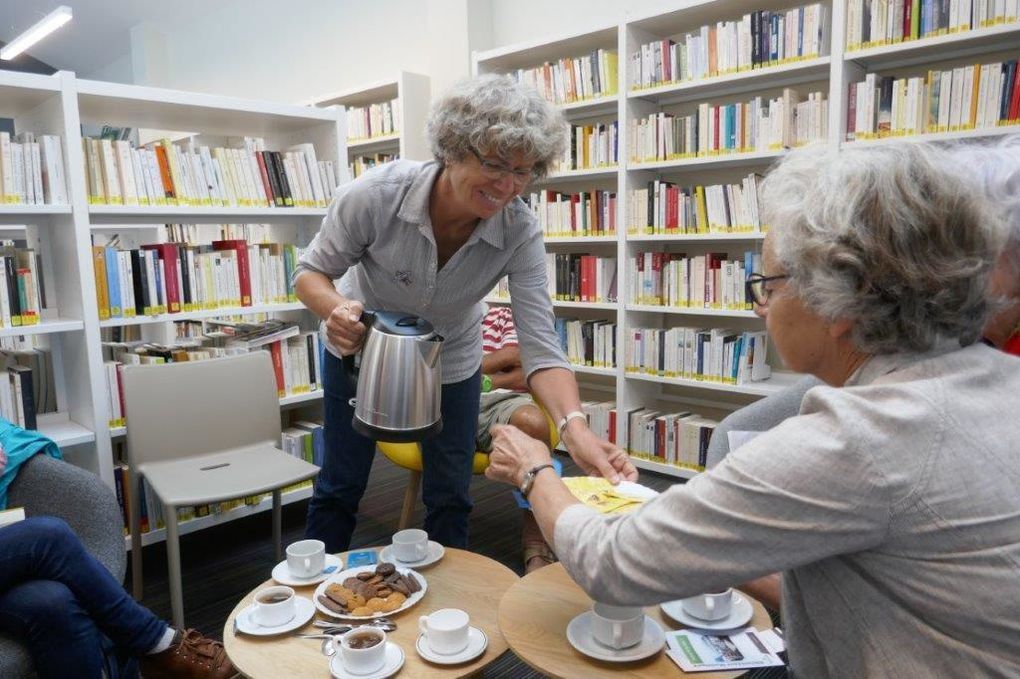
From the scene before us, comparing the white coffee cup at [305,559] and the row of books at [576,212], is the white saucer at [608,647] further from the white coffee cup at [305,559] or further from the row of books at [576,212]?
the row of books at [576,212]

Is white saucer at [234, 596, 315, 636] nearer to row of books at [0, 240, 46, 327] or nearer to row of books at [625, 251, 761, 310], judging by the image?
→ row of books at [0, 240, 46, 327]

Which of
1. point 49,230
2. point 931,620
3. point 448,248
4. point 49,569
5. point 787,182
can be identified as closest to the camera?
point 931,620

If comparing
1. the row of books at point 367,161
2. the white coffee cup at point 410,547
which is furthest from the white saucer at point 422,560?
the row of books at point 367,161

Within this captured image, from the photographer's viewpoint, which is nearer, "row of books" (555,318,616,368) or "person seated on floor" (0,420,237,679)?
"person seated on floor" (0,420,237,679)

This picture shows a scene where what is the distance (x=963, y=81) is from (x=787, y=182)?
245cm

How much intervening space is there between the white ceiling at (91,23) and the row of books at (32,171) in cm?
496

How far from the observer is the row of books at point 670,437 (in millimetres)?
3564

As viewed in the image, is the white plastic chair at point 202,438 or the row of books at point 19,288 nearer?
the white plastic chair at point 202,438

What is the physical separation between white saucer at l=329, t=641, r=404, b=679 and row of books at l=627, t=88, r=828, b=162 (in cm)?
276

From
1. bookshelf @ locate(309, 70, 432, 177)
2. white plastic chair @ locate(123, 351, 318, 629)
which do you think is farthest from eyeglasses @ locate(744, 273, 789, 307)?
bookshelf @ locate(309, 70, 432, 177)

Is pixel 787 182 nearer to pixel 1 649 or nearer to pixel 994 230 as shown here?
pixel 994 230

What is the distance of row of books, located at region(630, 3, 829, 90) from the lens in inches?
120

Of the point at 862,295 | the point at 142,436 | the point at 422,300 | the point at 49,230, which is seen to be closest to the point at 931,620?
the point at 862,295

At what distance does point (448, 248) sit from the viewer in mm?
1799
